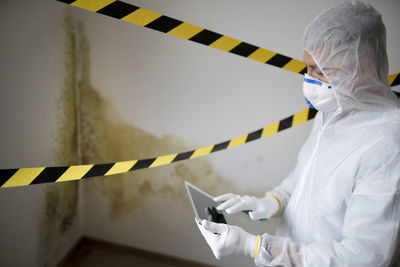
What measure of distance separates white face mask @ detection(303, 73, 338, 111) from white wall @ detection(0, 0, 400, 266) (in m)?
0.82

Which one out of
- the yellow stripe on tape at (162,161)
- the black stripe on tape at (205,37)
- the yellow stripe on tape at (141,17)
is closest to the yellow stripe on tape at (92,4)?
the yellow stripe on tape at (141,17)

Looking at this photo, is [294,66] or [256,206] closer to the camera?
[256,206]

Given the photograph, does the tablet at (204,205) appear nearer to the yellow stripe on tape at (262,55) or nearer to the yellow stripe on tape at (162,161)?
the yellow stripe on tape at (162,161)

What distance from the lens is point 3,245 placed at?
1766 mm

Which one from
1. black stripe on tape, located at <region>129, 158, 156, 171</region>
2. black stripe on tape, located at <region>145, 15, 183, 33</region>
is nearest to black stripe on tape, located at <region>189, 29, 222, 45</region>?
black stripe on tape, located at <region>145, 15, 183, 33</region>

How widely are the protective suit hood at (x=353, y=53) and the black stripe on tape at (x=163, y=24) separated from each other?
63cm

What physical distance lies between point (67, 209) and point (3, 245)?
621mm

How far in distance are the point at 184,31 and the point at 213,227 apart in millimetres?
901

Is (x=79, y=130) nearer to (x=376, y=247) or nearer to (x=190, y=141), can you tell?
(x=190, y=141)

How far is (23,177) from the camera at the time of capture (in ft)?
3.88

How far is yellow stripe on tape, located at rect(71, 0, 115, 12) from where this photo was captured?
120cm

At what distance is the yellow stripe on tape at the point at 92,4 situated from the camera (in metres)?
1.20

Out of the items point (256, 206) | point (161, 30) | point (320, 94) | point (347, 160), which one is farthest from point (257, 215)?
point (161, 30)

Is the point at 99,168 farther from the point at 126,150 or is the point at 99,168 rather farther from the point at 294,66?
the point at 294,66
